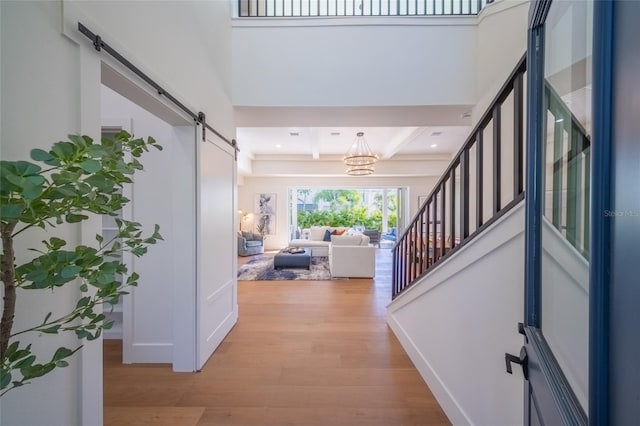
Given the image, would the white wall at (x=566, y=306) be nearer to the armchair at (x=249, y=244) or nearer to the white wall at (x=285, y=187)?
the armchair at (x=249, y=244)

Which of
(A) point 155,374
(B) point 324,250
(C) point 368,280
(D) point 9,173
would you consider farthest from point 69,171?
(B) point 324,250

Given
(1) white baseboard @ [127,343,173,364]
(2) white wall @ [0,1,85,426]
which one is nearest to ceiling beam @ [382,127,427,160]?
(2) white wall @ [0,1,85,426]

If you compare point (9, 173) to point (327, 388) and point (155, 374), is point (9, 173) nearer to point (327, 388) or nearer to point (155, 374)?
point (327, 388)

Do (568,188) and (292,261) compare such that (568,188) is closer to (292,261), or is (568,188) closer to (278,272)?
(278,272)

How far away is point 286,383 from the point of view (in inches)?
81.5

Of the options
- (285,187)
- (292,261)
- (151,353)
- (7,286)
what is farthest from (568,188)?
(285,187)

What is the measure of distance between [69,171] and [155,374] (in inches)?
89.9

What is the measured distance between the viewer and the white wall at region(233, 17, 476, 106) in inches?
113

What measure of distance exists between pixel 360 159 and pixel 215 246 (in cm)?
360

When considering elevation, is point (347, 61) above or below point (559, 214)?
above

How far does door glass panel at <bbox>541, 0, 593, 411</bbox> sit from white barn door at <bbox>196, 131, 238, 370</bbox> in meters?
2.21

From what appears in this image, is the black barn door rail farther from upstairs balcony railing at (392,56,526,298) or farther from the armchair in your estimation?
the armchair

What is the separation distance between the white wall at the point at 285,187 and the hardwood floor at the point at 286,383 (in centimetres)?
580

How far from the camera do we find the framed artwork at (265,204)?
889 centimetres
